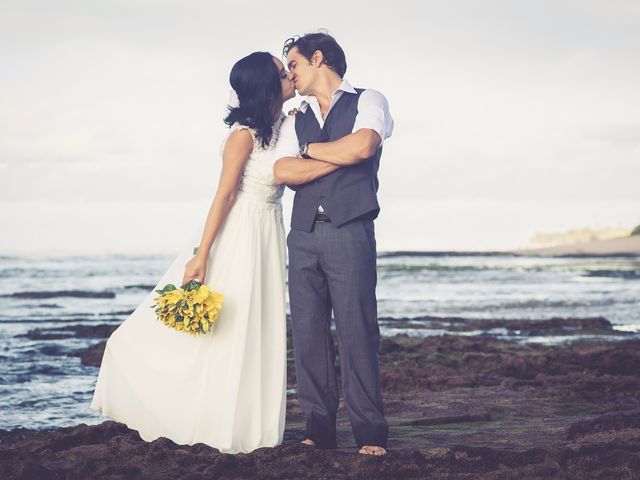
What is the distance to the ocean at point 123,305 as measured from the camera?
8562mm

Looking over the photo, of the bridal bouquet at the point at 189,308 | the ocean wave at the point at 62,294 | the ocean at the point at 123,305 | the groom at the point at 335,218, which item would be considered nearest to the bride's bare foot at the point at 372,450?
the groom at the point at 335,218

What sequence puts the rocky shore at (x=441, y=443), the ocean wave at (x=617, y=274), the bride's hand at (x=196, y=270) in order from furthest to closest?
the ocean wave at (x=617, y=274) < the bride's hand at (x=196, y=270) < the rocky shore at (x=441, y=443)

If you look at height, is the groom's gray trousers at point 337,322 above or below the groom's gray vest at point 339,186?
below

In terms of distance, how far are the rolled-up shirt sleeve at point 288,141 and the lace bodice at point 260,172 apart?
2.6 inches

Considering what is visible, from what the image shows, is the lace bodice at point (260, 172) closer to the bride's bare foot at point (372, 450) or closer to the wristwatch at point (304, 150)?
the wristwatch at point (304, 150)

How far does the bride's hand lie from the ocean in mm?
2909

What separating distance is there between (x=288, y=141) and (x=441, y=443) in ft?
5.73

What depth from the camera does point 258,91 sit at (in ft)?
14.7

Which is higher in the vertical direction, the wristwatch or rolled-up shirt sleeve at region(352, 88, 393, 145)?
rolled-up shirt sleeve at region(352, 88, 393, 145)

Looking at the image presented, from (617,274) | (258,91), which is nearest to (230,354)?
(258,91)

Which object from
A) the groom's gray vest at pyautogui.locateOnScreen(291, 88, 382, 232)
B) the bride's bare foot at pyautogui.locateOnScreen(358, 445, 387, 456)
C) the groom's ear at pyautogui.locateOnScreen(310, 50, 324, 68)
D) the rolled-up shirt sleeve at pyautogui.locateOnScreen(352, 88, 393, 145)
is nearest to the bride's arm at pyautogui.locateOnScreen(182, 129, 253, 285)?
the groom's gray vest at pyautogui.locateOnScreen(291, 88, 382, 232)

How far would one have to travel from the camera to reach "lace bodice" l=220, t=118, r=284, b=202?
15.0 feet

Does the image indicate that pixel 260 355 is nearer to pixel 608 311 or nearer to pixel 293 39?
pixel 293 39

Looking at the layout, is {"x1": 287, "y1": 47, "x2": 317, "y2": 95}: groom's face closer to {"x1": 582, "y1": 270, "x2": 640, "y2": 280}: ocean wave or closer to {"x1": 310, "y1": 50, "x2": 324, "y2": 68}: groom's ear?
{"x1": 310, "y1": 50, "x2": 324, "y2": 68}: groom's ear
